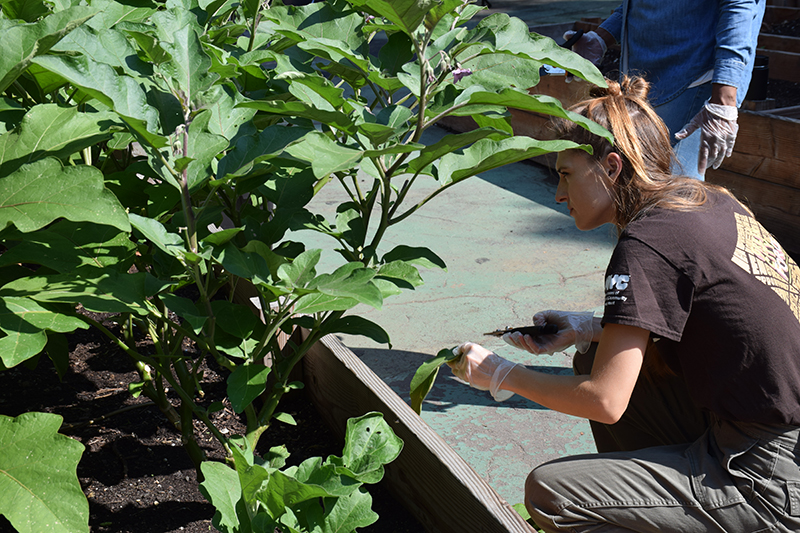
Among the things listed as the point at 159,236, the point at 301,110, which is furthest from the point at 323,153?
the point at 159,236

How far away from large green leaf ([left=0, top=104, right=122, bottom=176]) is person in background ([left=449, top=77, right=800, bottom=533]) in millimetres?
1083

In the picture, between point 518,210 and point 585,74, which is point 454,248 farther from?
point 585,74

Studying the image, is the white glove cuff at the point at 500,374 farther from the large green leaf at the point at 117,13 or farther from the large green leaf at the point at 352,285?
the large green leaf at the point at 117,13

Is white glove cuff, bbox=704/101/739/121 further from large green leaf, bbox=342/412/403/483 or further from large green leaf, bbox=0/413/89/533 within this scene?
large green leaf, bbox=0/413/89/533

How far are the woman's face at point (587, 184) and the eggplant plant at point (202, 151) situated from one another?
0.41m

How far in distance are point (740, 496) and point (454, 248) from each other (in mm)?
2948

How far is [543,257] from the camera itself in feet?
13.9

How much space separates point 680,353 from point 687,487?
309 millimetres

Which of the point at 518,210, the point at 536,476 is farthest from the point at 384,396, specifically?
the point at 518,210

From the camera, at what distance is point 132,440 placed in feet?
7.18

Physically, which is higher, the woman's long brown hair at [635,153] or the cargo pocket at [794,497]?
the woman's long brown hair at [635,153]

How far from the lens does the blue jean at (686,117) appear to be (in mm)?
2836

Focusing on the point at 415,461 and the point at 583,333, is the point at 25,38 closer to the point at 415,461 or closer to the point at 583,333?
the point at 415,461

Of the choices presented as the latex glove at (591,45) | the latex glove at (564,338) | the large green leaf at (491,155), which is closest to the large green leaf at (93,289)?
the large green leaf at (491,155)
